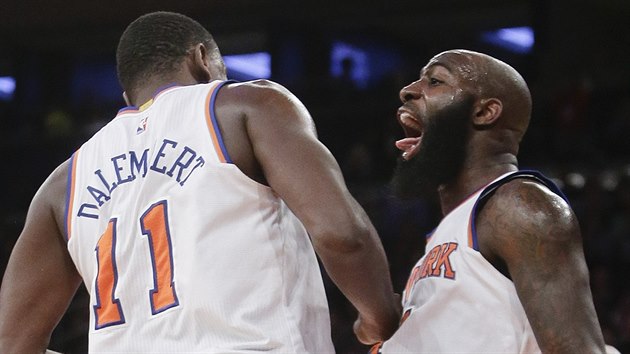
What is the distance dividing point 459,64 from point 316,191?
0.86 metres

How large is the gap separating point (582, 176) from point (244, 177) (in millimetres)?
6419

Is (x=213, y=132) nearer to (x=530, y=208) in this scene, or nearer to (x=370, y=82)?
(x=530, y=208)

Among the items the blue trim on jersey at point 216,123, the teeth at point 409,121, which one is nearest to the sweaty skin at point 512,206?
the teeth at point 409,121

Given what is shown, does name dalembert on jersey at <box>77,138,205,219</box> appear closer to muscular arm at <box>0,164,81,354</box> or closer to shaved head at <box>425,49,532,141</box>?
muscular arm at <box>0,164,81,354</box>

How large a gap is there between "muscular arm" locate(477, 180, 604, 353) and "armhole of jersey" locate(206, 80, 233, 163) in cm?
72

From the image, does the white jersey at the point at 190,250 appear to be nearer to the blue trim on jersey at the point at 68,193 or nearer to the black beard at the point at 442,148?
the blue trim on jersey at the point at 68,193

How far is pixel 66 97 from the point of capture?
15.0 m

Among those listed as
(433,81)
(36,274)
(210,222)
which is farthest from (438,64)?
(36,274)

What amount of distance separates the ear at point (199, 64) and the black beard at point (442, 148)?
0.71 meters

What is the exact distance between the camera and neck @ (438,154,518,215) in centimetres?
282

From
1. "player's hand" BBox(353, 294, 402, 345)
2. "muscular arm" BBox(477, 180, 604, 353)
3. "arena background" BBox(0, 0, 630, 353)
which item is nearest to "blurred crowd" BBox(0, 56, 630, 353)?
"arena background" BBox(0, 0, 630, 353)

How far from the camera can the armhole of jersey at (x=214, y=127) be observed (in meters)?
2.33

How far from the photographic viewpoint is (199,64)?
8.59ft

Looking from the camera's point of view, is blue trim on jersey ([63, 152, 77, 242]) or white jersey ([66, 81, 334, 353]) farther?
blue trim on jersey ([63, 152, 77, 242])
